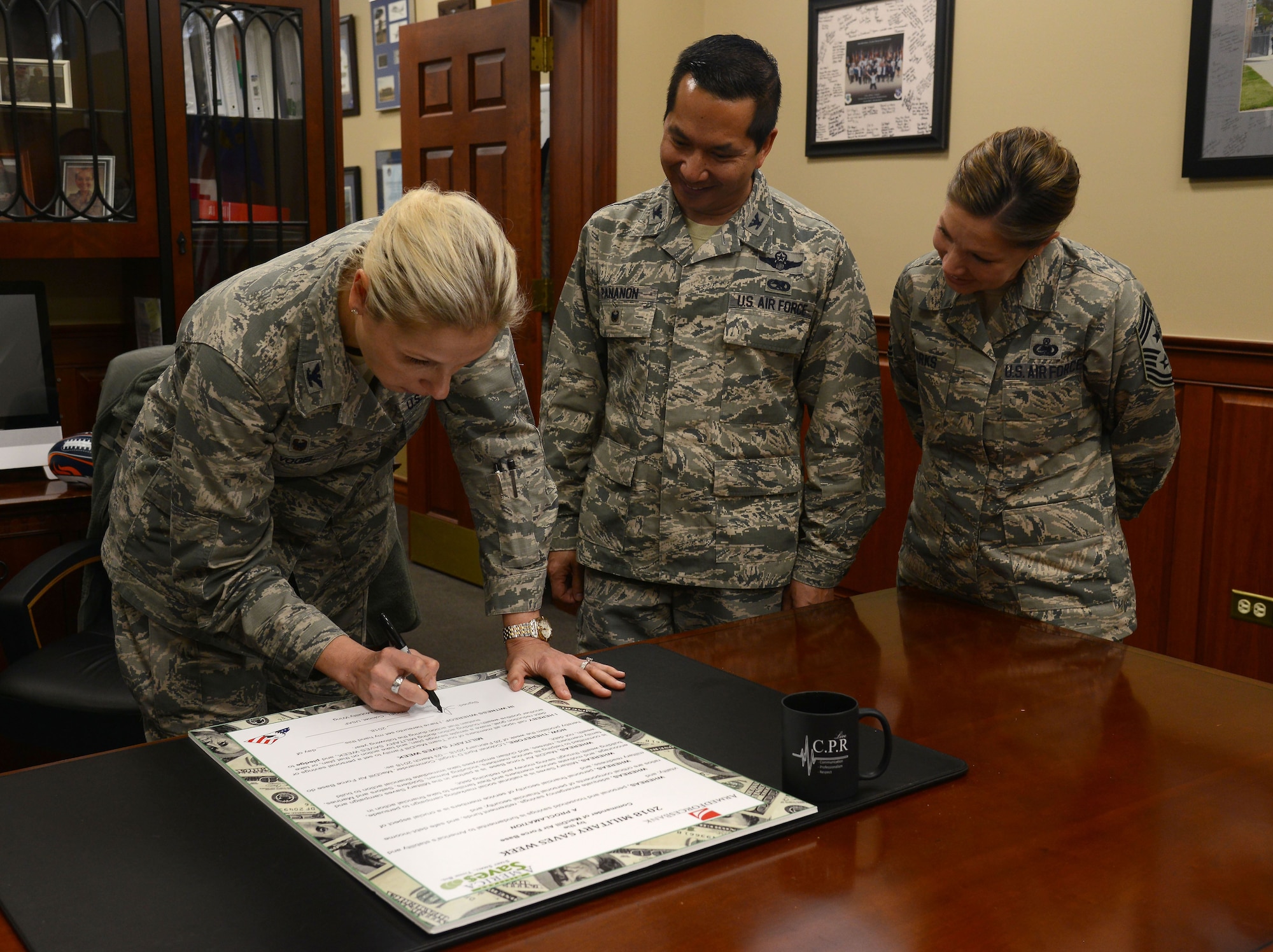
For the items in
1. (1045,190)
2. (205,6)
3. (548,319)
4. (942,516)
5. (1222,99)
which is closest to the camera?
(1045,190)

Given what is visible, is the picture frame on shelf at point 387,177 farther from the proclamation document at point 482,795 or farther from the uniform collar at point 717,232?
the proclamation document at point 482,795

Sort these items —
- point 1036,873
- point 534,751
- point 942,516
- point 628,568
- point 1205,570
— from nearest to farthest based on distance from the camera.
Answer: point 1036,873, point 534,751, point 942,516, point 628,568, point 1205,570

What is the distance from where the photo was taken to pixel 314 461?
1472 mm

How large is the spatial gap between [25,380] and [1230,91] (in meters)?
2.98

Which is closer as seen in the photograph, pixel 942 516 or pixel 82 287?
pixel 942 516

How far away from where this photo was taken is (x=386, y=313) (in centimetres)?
122

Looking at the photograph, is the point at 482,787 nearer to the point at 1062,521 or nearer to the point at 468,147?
the point at 1062,521

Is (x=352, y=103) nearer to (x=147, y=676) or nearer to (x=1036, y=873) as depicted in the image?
(x=147, y=676)

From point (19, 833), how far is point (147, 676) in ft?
→ 2.05

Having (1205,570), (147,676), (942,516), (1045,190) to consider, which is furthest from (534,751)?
(1205,570)

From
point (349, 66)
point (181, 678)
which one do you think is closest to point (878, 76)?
point (181, 678)

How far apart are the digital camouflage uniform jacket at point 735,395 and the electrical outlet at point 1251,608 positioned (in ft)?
4.30

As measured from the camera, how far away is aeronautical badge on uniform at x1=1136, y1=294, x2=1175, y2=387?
1620 millimetres

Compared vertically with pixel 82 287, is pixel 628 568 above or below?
below
